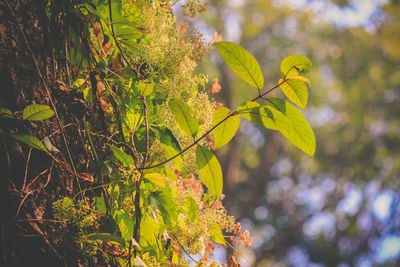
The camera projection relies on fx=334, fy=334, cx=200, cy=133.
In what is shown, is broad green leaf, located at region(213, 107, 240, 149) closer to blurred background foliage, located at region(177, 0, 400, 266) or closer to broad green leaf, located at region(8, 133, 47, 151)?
broad green leaf, located at region(8, 133, 47, 151)

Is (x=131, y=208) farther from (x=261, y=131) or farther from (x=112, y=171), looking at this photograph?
(x=261, y=131)

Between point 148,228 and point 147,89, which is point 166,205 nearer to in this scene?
point 148,228

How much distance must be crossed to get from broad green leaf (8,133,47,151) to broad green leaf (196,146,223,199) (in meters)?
0.36

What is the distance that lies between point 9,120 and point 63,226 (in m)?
0.25

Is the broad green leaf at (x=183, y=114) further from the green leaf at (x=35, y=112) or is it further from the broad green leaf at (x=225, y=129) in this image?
the green leaf at (x=35, y=112)

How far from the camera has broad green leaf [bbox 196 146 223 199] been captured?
2.74ft

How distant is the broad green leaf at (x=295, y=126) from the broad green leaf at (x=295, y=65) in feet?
0.23

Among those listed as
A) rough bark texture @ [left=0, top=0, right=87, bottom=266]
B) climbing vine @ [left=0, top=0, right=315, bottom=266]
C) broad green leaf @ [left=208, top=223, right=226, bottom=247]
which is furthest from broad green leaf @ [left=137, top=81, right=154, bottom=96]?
broad green leaf @ [left=208, top=223, right=226, bottom=247]

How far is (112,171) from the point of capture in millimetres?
919

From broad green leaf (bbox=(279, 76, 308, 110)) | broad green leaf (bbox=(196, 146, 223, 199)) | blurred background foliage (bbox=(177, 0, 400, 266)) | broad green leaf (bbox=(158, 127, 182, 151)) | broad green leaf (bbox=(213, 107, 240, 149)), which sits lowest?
broad green leaf (bbox=(196, 146, 223, 199))

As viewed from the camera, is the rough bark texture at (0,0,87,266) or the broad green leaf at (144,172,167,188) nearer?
the rough bark texture at (0,0,87,266)

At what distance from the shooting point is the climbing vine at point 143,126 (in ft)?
2.52

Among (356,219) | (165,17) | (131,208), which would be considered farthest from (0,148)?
(356,219)

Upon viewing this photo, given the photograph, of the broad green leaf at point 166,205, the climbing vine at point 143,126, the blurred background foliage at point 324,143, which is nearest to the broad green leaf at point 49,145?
the climbing vine at point 143,126
